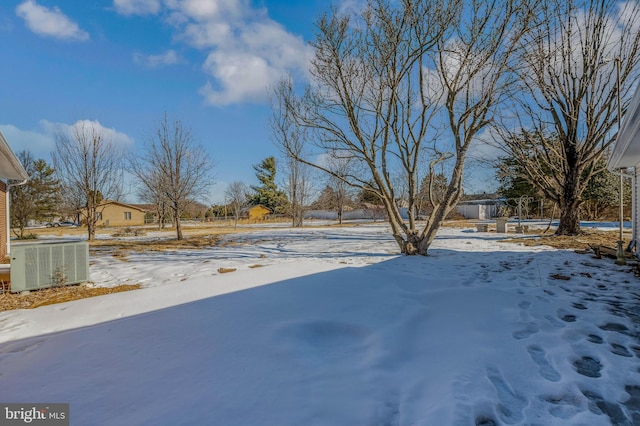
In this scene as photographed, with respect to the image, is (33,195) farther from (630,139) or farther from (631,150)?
(631,150)

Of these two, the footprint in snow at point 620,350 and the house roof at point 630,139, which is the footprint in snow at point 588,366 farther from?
the house roof at point 630,139

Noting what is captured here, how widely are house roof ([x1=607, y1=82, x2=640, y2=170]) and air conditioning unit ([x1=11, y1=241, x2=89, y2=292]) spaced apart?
8832mm

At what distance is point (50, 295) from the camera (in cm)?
498

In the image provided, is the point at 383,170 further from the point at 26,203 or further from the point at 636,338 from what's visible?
the point at 26,203

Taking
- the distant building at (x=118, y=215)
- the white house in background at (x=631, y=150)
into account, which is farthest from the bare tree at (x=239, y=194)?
the white house in background at (x=631, y=150)

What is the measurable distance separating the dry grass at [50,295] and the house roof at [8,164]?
267 cm

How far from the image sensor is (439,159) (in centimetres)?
838

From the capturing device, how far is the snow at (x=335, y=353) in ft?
6.23

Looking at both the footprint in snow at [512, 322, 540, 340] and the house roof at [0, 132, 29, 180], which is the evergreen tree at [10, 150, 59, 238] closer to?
the house roof at [0, 132, 29, 180]

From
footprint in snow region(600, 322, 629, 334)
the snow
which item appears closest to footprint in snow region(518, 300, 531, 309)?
the snow

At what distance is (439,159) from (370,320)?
6349mm

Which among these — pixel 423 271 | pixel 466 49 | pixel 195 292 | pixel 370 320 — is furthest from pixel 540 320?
pixel 466 49

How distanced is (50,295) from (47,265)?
71cm

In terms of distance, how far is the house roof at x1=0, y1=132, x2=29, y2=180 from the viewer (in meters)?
5.53
